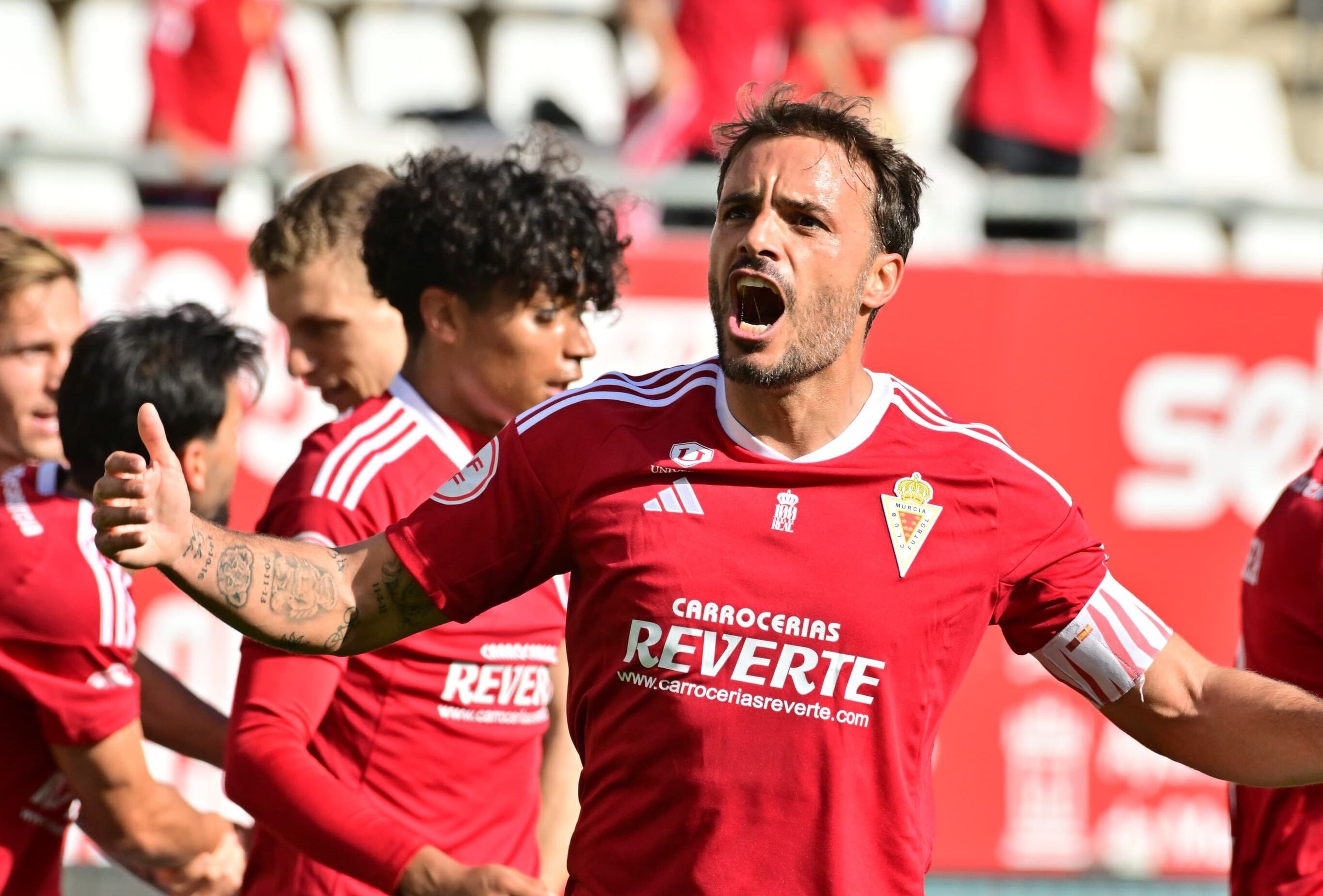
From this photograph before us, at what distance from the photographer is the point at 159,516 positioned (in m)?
2.77

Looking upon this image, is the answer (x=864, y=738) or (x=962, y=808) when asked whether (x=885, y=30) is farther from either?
(x=864, y=738)

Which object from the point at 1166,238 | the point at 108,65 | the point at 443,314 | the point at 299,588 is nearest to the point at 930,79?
the point at 1166,238

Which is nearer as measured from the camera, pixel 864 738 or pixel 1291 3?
pixel 864 738

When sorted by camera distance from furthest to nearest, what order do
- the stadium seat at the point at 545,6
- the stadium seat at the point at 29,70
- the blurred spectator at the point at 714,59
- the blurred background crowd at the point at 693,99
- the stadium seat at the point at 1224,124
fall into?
the stadium seat at the point at 1224,124 → the stadium seat at the point at 545,6 → the stadium seat at the point at 29,70 → the blurred spectator at the point at 714,59 → the blurred background crowd at the point at 693,99

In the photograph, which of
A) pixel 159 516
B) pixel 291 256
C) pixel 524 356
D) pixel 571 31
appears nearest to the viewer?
pixel 159 516

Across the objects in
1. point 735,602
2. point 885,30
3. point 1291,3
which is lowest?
point 735,602

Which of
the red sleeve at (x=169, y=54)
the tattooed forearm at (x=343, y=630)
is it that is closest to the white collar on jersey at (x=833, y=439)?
the tattooed forearm at (x=343, y=630)

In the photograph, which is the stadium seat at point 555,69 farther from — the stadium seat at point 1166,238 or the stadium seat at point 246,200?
the stadium seat at point 1166,238

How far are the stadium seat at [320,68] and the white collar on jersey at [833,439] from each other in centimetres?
851

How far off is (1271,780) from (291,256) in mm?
2581

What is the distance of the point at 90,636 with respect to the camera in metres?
3.69

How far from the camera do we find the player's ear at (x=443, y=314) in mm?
3953

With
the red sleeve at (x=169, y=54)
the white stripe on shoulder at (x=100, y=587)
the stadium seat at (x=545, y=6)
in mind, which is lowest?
the white stripe on shoulder at (x=100, y=587)

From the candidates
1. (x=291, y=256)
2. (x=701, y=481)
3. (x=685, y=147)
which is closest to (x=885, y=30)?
(x=685, y=147)
